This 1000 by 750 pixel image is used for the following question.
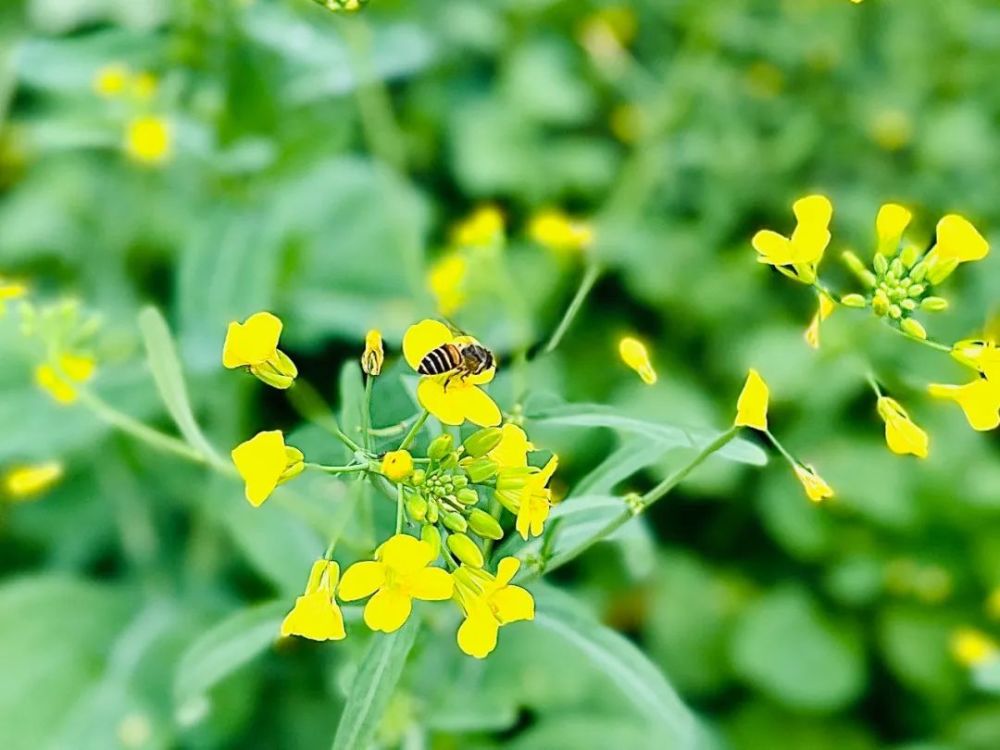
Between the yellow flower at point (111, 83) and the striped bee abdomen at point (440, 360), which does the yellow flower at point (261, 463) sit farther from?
the yellow flower at point (111, 83)

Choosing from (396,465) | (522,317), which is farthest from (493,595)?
(522,317)

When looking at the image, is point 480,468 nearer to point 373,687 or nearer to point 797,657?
point 373,687

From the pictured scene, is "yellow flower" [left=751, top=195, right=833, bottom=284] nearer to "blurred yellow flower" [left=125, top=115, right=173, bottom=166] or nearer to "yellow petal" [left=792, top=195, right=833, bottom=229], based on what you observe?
"yellow petal" [left=792, top=195, right=833, bottom=229]

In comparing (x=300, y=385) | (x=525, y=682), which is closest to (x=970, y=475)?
(x=525, y=682)

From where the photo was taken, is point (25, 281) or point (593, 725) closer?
point (593, 725)

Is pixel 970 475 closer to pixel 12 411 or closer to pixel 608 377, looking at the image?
pixel 608 377

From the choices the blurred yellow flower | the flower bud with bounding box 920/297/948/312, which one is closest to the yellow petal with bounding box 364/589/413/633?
the flower bud with bounding box 920/297/948/312

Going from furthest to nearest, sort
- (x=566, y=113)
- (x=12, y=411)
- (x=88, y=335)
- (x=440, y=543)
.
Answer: (x=566, y=113), (x=12, y=411), (x=88, y=335), (x=440, y=543)
